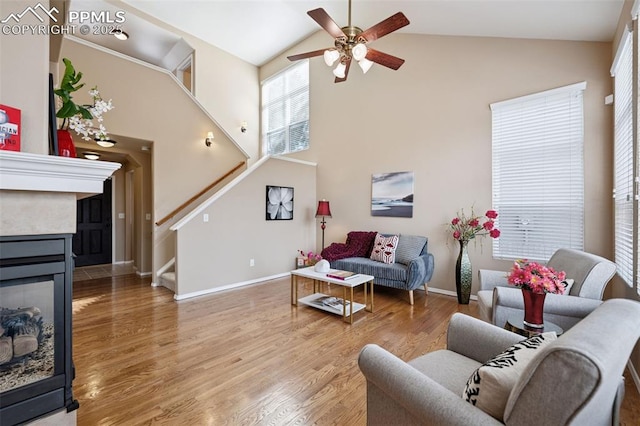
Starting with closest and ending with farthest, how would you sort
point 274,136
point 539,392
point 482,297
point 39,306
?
point 539,392 → point 39,306 → point 482,297 → point 274,136

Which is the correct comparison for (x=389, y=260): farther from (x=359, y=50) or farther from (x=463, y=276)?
(x=359, y=50)

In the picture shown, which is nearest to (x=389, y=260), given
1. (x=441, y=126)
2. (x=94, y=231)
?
(x=441, y=126)

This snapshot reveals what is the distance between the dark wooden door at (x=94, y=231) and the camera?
6.32 m

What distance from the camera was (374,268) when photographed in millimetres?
4062

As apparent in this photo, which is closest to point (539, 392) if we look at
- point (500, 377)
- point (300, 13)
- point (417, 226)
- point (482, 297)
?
point (500, 377)

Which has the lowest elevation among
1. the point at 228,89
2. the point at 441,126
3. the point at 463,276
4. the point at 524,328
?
the point at 463,276

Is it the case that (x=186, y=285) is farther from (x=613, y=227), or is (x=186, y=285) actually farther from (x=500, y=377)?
(x=613, y=227)

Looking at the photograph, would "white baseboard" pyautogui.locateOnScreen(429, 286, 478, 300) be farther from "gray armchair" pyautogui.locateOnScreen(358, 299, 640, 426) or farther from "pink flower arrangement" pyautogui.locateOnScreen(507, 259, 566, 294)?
"gray armchair" pyautogui.locateOnScreen(358, 299, 640, 426)

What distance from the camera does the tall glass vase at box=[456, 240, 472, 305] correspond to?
3.76 meters

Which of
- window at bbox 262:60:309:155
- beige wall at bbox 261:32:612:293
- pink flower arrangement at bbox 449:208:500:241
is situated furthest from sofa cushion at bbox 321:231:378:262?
window at bbox 262:60:309:155

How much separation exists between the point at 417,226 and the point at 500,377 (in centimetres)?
370

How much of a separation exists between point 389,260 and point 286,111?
4.41 meters

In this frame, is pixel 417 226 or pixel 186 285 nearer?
pixel 186 285

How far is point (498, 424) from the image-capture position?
856mm
